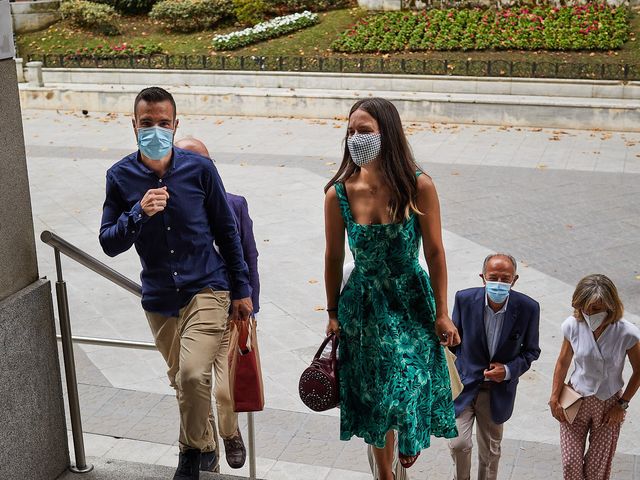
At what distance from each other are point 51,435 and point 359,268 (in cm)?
164

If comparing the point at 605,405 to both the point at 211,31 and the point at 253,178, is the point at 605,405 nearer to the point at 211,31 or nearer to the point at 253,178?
the point at 253,178

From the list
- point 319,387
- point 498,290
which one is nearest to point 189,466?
point 319,387

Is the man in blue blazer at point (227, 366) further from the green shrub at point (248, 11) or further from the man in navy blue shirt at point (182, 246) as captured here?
the green shrub at point (248, 11)

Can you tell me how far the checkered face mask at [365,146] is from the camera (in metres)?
3.97

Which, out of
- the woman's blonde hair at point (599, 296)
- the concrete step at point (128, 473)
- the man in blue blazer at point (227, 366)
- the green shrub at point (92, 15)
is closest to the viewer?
the concrete step at point (128, 473)

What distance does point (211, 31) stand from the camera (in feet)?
87.2

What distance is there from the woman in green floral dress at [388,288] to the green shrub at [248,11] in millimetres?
22894

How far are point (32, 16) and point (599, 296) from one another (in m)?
27.5

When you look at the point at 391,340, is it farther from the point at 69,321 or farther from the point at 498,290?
the point at 69,321

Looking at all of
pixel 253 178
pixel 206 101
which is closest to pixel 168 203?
pixel 253 178

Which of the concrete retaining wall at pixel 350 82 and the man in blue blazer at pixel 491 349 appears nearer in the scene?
the man in blue blazer at pixel 491 349

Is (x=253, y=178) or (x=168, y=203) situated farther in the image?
(x=253, y=178)

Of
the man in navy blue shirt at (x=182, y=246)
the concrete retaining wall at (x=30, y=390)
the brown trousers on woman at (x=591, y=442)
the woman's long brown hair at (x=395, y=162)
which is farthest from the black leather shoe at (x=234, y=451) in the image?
the brown trousers on woman at (x=591, y=442)

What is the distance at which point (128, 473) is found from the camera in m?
4.55
